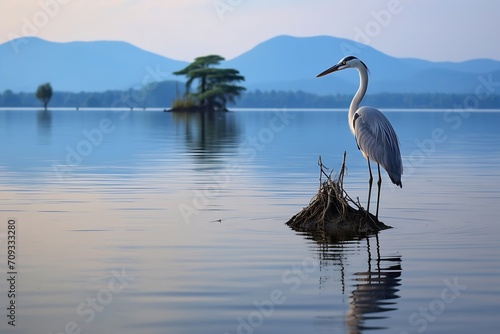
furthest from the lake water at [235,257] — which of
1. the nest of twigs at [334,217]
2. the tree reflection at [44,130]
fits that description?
the tree reflection at [44,130]

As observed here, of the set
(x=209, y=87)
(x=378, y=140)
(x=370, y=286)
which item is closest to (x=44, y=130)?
(x=378, y=140)

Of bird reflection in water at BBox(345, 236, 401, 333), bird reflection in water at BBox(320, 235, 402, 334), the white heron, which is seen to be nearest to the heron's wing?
the white heron

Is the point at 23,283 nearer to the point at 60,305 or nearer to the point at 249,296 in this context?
the point at 60,305

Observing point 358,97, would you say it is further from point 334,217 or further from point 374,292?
point 374,292

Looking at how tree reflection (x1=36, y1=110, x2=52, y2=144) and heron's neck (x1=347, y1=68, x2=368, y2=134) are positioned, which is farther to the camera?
tree reflection (x1=36, y1=110, x2=52, y2=144)

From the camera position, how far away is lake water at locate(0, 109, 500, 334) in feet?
27.6

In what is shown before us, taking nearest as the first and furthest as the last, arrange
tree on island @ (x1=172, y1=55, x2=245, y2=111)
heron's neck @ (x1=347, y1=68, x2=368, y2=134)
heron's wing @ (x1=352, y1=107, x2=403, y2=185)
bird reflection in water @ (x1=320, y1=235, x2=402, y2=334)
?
1. bird reflection in water @ (x1=320, y1=235, x2=402, y2=334)
2. heron's wing @ (x1=352, y1=107, x2=403, y2=185)
3. heron's neck @ (x1=347, y1=68, x2=368, y2=134)
4. tree on island @ (x1=172, y1=55, x2=245, y2=111)

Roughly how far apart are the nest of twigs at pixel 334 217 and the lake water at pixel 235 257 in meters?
0.36

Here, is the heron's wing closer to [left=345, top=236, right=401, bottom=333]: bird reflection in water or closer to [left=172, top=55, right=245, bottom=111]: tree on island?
[left=345, top=236, right=401, bottom=333]: bird reflection in water

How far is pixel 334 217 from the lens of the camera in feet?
45.9

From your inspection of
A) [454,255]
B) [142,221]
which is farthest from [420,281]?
[142,221]

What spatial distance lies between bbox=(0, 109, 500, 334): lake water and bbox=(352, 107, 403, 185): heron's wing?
861mm

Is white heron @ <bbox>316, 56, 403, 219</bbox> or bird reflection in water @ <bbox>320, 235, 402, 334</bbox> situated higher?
white heron @ <bbox>316, 56, 403, 219</bbox>

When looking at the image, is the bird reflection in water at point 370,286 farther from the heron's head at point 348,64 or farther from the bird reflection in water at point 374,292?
the heron's head at point 348,64
